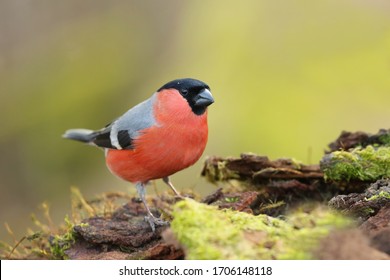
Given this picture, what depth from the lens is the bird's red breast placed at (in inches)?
128

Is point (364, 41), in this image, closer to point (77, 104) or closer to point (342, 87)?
point (342, 87)

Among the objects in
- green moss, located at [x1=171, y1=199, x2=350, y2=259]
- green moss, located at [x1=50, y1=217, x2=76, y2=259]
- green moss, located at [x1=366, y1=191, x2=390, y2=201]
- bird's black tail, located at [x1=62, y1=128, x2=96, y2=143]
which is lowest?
green moss, located at [x1=50, y1=217, x2=76, y2=259]

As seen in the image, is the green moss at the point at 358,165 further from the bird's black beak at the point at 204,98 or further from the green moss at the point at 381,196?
the bird's black beak at the point at 204,98

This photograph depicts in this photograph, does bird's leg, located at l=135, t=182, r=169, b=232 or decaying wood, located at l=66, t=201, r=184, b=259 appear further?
bird's leg, located at l=135, t=182, r=169, b=232

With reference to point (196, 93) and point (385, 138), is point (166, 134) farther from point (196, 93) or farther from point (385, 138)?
point (385, 138)

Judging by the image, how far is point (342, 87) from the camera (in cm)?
593

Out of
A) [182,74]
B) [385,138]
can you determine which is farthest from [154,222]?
[182,74]

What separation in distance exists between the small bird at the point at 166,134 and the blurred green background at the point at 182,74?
197 centimetres

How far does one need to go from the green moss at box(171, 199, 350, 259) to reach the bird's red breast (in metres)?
1.38

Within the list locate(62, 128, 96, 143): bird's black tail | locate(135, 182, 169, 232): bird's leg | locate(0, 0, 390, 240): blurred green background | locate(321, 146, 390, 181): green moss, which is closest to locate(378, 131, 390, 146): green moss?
locate(321, 146, 390, 181): green moss

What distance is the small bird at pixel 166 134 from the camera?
327 cm

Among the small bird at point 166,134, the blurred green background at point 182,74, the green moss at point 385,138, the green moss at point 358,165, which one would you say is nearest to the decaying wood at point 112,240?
the small bird at point 166,134

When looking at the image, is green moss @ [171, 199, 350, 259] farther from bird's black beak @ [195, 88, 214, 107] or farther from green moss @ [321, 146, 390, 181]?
bird's black beak @ [195, 88, 214, 107]
